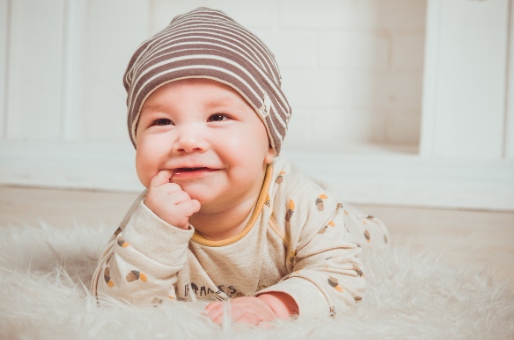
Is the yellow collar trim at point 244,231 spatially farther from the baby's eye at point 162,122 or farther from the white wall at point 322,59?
the white wall at point 322,59

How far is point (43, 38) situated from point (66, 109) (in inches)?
11.4

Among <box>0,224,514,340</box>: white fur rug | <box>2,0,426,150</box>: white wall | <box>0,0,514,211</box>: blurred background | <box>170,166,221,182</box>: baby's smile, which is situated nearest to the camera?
<box>0,224,514,340</box>: white fur rug

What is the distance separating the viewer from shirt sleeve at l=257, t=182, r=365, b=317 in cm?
70

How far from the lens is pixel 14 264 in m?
0.90

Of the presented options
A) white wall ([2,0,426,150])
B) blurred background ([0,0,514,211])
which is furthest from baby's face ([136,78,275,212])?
white wall ([2,0,426,150])

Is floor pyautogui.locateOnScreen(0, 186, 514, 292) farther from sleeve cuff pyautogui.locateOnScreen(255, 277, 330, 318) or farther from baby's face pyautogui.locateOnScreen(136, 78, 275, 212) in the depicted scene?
baby's face pyautogui.locateOnScreen(136, 78, 275, 212)

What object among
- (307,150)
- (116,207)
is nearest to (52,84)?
(116,207)

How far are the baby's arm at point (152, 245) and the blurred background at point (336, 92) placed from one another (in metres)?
1.23

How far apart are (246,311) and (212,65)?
0.32m

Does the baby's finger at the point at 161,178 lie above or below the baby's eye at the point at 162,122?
→ below

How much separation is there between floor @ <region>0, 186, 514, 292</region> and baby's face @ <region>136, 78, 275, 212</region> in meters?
0.55

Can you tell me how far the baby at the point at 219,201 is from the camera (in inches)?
27.0

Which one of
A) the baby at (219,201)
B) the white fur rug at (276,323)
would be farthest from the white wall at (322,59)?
the baby at (219,201)

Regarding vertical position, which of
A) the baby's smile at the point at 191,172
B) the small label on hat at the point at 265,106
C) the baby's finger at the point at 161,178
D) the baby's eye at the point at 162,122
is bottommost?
the baby's finger at the point at 161,178
